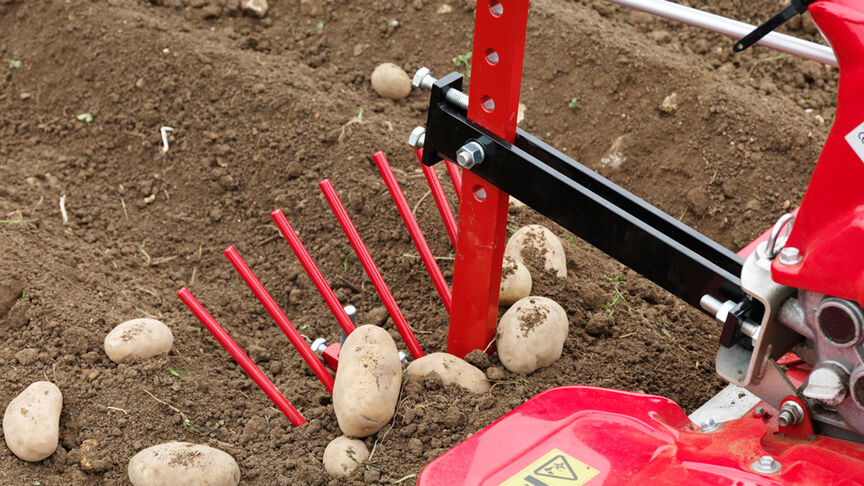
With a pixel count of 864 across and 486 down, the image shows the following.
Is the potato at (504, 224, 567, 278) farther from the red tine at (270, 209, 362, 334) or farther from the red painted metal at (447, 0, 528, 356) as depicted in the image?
the red tine at (270, 209, 362, 334)

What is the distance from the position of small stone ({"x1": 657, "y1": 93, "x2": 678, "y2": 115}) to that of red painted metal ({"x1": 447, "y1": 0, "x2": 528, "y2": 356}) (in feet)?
4.69

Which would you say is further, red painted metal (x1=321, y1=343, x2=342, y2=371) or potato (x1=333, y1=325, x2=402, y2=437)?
red painted metal (x1=321, y1=343, x2=342, y2=371)

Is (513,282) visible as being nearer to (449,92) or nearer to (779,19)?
(449,92)

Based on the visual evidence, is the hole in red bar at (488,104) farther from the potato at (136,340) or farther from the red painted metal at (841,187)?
the potato at (136,340)

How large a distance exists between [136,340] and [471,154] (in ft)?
3.52

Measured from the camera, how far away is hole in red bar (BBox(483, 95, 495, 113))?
76.1 inches

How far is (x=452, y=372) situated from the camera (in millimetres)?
2152

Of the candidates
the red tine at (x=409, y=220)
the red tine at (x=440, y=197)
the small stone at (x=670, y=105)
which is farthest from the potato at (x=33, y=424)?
the small stone at (x=670, y=105)

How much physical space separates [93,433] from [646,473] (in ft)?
4.49

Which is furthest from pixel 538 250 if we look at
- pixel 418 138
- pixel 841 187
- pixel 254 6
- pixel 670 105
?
pixel 254 6

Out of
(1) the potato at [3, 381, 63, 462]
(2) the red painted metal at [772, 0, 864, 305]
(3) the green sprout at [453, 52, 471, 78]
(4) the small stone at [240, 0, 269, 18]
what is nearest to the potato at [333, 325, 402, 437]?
(1) the potato at [3, 381, 63, 462]

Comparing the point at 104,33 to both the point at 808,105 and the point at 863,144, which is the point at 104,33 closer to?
the point at 808,105

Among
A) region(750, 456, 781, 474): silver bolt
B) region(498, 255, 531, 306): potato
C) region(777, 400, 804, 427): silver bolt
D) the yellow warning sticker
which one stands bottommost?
region(498, 255, 531, 306): potato

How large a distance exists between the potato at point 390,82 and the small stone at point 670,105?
100cm
